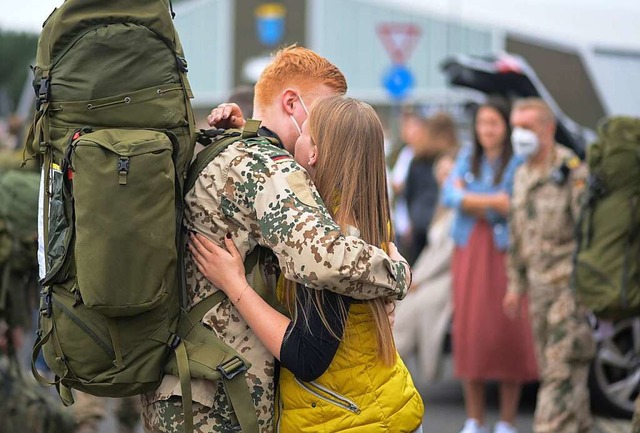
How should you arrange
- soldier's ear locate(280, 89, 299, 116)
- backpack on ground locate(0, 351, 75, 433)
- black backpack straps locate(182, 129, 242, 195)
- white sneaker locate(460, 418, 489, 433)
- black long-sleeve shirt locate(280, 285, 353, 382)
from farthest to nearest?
white sneaker locate(460, 418, 489, 433), backpack on ground locate(0, 351, 75, 433), soldier's ear locate(280, 89, 299, 116), black backpack straps locate(182, 129, 242, 195), black long-sleeve shirt locate(280, 285, 353, 382)

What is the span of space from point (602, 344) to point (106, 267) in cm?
549

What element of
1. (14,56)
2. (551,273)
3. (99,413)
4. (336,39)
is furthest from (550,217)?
(14,56)

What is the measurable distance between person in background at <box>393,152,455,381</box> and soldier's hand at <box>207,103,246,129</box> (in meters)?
4.95

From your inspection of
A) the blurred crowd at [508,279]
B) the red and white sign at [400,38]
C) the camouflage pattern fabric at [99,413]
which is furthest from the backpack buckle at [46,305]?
the red and white sign at [400,38]

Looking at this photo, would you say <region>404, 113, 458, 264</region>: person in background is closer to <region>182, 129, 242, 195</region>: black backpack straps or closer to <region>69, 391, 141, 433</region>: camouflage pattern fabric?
<region>69, 391, 141, 433</region>: camouflage pattern fabric

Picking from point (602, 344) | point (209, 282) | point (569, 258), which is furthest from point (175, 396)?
point (602, 344)

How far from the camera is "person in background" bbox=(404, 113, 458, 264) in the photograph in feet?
37.0

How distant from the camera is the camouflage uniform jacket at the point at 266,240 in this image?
3.31 metres

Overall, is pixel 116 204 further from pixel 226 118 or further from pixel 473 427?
pixel 473 427

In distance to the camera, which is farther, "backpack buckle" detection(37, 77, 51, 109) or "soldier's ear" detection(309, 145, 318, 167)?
"soldier's ear" detection(309, 145, 318, 167)

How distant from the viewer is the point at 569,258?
7.21 m

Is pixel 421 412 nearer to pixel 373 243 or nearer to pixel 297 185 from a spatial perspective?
pixel 373 243

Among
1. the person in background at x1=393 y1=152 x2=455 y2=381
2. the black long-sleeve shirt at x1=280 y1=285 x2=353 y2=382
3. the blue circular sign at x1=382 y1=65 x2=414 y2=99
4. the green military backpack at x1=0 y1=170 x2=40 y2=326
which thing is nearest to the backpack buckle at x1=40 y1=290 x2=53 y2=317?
the black long-sleeve shirt at x1=280 y1=285 x2=353 y2=382

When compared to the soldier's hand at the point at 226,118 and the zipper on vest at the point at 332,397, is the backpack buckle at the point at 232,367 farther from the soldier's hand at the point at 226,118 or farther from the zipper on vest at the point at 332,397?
the soldier's hand at the point at 226,118
